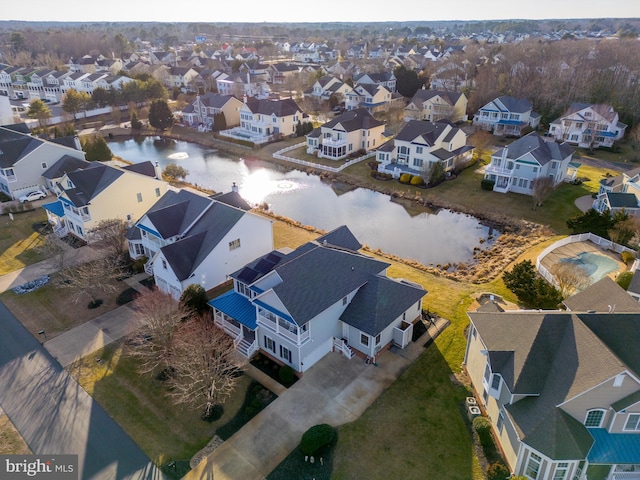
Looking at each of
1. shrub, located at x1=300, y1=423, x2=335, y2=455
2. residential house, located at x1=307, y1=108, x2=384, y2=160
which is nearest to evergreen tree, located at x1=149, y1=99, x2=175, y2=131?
residential house, located at x1=307, y1=108, x2=384, y2=160

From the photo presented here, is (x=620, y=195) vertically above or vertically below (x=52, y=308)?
above

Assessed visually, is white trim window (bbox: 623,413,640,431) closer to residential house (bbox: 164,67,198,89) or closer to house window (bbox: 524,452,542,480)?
house window (bbox: 524,452,542,480)

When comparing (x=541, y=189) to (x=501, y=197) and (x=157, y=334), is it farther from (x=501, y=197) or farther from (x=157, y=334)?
(x=157, y=334)

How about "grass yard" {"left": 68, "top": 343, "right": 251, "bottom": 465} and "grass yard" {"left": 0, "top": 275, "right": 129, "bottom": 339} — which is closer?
"grass yard" {"left": 68, "top": 343, "right": 251, "bottom": 465}

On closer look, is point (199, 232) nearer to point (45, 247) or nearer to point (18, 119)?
point (45, 247)

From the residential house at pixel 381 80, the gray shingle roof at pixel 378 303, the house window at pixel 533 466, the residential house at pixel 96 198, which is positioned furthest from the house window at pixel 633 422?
the residential house at pixel 381 80

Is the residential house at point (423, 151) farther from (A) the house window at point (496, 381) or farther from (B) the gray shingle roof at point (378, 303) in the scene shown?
(A) the house window at point (496, 381)

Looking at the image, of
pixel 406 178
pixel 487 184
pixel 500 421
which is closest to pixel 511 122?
pixel 487 184
